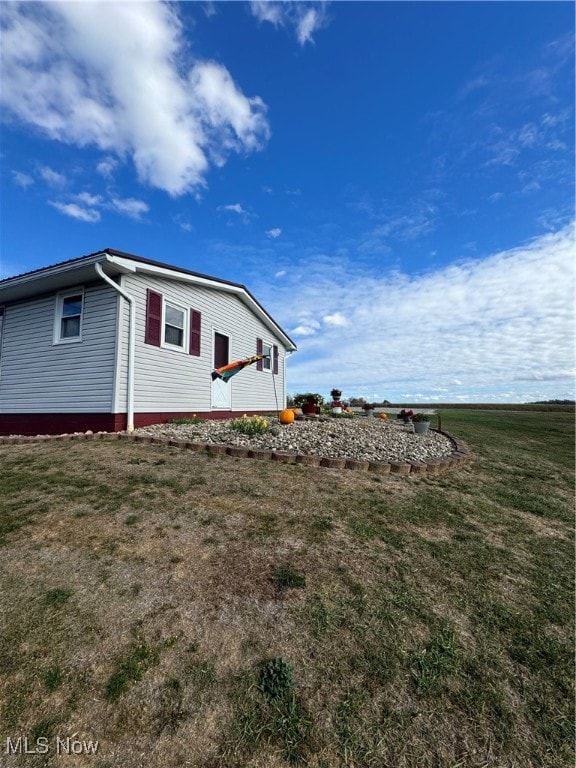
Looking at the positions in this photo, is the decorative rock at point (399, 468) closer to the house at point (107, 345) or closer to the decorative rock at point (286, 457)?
the decorative rock at point (286, 457)

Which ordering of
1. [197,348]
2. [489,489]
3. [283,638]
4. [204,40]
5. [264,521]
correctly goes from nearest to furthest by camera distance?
[283,638] < [264,521] < [489,489] < [204,40] < [197,348]

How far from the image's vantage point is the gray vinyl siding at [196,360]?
8039mm

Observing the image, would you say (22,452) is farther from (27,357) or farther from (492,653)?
(492,653)

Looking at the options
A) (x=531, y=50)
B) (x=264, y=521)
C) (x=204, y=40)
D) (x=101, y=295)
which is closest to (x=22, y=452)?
(x=101, y=295)

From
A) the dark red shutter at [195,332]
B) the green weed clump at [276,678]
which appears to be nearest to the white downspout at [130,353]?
the dark red shutter at [195,332]

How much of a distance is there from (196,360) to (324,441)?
5166mm

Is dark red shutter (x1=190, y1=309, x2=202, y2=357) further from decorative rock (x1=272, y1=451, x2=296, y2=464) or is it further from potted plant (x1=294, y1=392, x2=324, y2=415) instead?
decorative rock (x1=272, y1=451, x2=296, y2=464)

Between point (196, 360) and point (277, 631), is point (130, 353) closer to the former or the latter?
point (196, 360)

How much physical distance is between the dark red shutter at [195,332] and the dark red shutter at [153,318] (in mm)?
1171

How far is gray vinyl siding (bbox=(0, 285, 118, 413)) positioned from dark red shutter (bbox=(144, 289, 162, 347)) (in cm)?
79

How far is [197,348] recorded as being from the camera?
32.3 feet

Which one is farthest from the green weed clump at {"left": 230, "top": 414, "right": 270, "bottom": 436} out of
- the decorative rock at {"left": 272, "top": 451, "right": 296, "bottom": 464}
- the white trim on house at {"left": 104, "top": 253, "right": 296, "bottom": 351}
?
the white trim on house at {"left": 104, "top": 253, "right": 296, "bottom": 351}

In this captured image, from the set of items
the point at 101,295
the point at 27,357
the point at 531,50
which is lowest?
the point at 27,357

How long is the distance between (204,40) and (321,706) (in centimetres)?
1080
